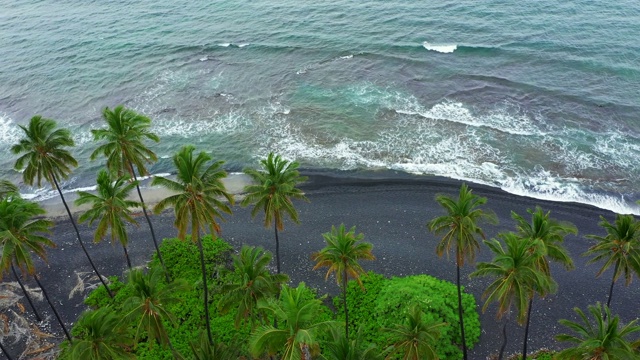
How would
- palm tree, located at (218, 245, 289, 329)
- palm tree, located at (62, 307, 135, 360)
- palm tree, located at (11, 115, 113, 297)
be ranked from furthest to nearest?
palm tree, located at (11, 115, 113, 297), palm tree, located at (218, 245, 289, 329), palm tree, located at (62, 307, 135, 360)

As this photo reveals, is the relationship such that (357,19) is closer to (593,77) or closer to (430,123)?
(430,123)

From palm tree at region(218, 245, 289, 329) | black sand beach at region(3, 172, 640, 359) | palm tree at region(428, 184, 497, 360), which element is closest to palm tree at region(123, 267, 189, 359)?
palm tree at region(218, 245, 289, 329)

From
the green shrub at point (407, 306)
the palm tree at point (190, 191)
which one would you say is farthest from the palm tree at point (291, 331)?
the green shrub at point (407, 306)

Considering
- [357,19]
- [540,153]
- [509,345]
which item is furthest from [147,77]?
[509,345]

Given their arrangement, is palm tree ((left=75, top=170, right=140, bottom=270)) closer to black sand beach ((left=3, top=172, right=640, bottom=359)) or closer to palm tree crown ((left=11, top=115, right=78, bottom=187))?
palm tree crown ((left=11, top=115, right=78, bottom=187))

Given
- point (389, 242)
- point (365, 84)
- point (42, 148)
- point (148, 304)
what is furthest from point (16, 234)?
point (365, 84)

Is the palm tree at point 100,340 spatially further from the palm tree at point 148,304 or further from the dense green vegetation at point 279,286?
the palm tree at point 148,304
